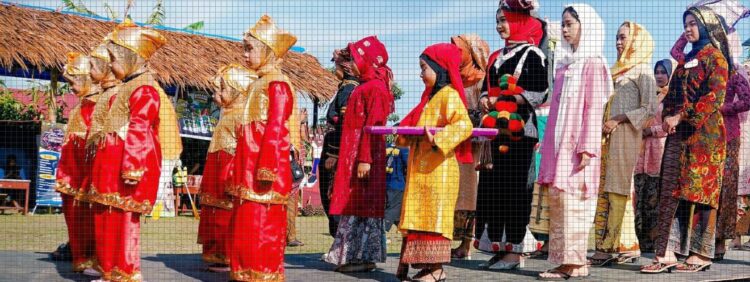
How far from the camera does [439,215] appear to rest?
5.94 meters

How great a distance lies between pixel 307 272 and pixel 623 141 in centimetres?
266

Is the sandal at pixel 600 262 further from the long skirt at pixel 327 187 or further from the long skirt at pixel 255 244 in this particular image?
the long skirt at pixel 255 244

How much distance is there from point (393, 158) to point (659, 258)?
2.92 metres

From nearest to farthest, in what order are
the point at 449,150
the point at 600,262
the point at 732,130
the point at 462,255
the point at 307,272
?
the point at 449,150
the point at 307,272
the point at 600,262
the point at 732,130
the point at 462,255

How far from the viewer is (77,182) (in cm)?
645

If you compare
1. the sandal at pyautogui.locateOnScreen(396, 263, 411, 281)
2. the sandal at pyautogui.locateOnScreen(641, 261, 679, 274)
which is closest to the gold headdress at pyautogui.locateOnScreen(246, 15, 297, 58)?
the sandal at pyautogui.locateOnScreen(396, 263, 411, 281)

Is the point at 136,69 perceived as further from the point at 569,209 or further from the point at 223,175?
the point at 569,209

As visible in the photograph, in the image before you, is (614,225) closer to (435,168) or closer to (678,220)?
(678,220)

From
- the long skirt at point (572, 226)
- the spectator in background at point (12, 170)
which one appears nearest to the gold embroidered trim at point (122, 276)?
the long skirt at point (572, 226)

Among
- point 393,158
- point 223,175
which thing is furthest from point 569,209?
point 393,158

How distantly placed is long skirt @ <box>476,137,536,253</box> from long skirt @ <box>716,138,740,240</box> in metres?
1.78

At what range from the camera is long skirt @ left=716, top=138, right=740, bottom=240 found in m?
7.77

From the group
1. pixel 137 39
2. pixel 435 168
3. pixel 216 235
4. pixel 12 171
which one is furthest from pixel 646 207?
pixel 12 171

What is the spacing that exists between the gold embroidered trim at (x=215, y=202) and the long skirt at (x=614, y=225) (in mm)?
2843
